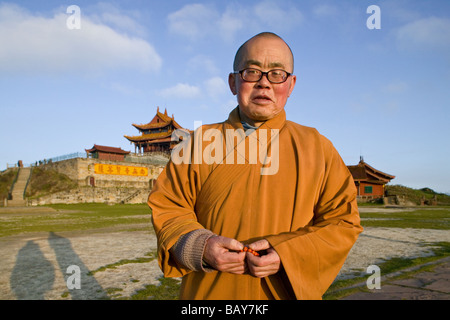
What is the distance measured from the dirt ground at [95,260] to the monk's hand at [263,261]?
11.1ft

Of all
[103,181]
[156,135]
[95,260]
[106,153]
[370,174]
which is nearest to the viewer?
[95,260]

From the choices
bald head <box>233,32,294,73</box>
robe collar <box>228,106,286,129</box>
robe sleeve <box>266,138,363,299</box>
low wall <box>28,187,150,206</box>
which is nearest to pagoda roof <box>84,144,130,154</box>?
low wall <box>28,187,150,206</box>

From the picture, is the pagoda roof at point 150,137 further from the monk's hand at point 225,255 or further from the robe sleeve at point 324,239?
the monk's hand at point 225,255

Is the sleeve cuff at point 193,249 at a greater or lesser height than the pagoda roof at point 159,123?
lesser

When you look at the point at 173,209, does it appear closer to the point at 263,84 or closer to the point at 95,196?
the point at 263,84

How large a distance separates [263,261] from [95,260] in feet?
19.5

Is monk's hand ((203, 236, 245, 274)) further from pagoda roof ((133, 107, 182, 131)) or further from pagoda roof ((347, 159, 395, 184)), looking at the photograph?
pagoda roof ((133, 107, 182, 131))

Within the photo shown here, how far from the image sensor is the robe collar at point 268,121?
1.75m

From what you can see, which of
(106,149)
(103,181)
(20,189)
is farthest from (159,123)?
(20,189)

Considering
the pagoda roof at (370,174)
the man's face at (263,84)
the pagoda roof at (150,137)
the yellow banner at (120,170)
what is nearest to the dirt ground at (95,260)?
the man's face at (263,84)

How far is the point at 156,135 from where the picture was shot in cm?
5353

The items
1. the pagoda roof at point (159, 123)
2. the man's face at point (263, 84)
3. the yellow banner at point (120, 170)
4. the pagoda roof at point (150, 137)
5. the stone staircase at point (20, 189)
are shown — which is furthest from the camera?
the pagoda roof at point (159, 123)

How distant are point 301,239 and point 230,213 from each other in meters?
0.36

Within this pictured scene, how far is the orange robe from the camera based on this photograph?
1489 millimetres
